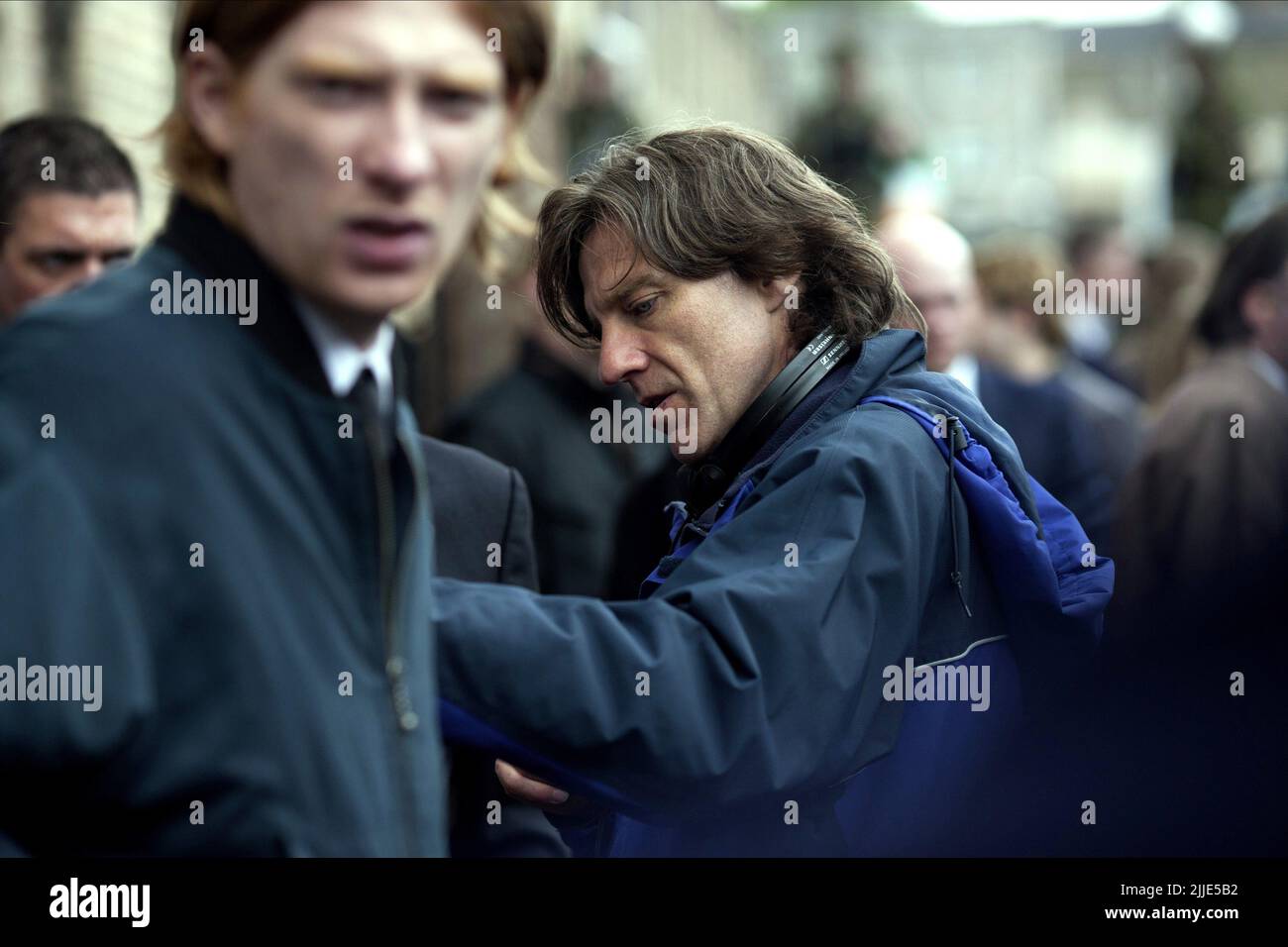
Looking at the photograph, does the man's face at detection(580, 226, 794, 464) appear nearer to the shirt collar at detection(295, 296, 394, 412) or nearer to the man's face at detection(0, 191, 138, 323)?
the shirt collar at detection(295, 296, 394, 412)

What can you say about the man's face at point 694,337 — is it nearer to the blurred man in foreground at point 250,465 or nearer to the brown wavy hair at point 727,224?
the brown wavy hair at point 727,224

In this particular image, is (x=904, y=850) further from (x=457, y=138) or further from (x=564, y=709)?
(x=457, y=138)

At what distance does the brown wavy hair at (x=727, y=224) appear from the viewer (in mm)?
2381

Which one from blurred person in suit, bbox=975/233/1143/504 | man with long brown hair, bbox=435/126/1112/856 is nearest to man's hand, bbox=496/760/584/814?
man with long brown hair, bbox=435/126/1112/856

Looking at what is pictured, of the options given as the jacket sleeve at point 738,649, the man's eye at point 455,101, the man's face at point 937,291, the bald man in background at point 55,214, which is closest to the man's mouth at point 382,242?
the man's eye at point 455,101

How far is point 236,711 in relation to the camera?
1492mm

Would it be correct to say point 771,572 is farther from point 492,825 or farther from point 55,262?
point 55,262

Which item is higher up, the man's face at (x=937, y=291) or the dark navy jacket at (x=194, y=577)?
the man's face at (x=937, y=291)

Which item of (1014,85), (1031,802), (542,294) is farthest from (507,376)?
(1014,85)

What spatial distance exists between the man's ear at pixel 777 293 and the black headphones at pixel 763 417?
8 cm

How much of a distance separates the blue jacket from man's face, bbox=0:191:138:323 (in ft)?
5.62

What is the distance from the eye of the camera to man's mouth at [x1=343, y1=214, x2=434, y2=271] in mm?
1558

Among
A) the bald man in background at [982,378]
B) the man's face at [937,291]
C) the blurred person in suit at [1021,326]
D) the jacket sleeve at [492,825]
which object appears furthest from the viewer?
the blurred person in suit at [1021,326]

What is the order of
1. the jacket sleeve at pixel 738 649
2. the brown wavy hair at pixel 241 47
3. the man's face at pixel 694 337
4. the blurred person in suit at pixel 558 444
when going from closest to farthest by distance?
1. the brown wavy hair at pixel 241 47
2. the jacket sleeve at pixel 738 649
3. the man's face at pixel 694 337
4. the blurred person in suit at pixel 558 444
